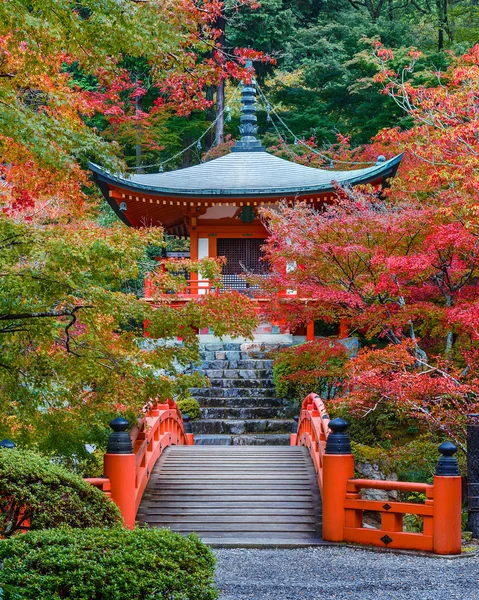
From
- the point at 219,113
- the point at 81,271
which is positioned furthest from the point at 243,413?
the point at 219,113

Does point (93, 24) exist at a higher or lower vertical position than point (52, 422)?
higher

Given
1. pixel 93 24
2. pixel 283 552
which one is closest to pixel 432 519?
pixel 283 552

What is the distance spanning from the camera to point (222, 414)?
1517 centimetres

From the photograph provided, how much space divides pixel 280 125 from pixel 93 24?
2402 centimetres

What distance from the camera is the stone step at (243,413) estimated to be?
15148 millimetres

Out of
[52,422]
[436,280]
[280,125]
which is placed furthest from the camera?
[280,125]

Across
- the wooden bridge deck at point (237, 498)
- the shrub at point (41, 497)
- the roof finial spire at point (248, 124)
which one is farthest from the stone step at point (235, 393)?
the shrub at point (41, 497)

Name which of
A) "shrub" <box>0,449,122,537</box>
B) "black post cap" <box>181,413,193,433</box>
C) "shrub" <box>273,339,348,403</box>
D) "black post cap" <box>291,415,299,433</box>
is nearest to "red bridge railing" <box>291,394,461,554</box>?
"shrub" <box>0,449,122,537</box>

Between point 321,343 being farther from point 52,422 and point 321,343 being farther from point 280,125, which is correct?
point 280,125

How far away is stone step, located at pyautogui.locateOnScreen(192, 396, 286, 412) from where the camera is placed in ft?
50.9

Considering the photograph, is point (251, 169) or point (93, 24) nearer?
point (93, 24)

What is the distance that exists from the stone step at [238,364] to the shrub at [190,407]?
187 cm

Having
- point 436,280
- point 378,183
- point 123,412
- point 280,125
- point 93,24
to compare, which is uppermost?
point 280,125

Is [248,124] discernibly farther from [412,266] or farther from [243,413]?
[412,266]
